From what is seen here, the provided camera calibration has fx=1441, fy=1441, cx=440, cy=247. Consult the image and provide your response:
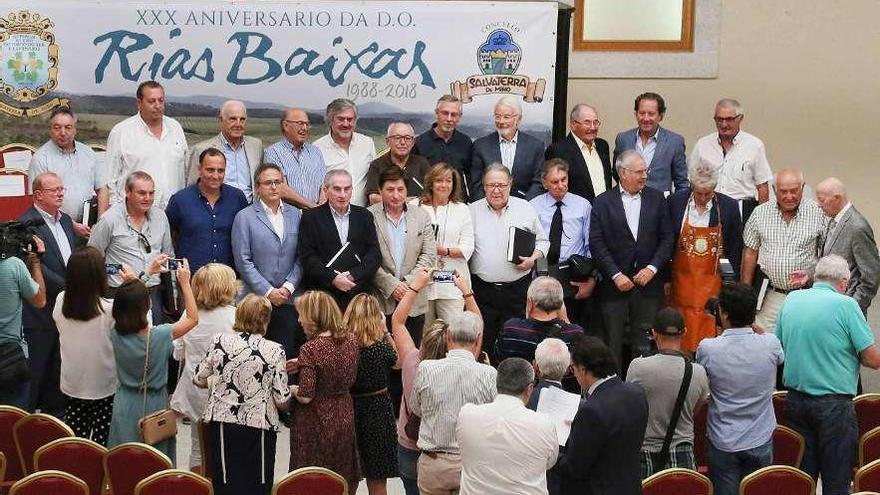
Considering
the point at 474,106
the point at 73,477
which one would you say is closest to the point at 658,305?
the point at 474,106

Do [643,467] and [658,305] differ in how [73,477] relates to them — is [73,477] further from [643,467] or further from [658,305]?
[658,305]

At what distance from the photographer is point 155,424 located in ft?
22.1

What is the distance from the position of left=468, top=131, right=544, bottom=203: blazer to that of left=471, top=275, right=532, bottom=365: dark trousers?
753 millimetres

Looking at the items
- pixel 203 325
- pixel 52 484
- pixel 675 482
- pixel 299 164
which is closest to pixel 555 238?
pixel 299 164

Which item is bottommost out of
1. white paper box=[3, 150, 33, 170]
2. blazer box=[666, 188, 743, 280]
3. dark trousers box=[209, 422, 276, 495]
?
dark trousers box=[209, 422, 276, 495]

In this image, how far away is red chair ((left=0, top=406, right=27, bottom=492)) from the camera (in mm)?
6699

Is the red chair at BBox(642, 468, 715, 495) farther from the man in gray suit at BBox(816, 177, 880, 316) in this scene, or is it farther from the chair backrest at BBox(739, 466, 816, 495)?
the man in gray suit at BBox(816, 177, 880, 316)

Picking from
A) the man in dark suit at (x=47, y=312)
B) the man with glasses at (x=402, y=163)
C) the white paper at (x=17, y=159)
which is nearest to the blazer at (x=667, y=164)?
the man with glasses at (x=402, y=163)

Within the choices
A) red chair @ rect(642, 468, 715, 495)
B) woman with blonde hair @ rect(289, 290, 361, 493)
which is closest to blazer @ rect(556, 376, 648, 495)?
red chair @ rect(642, 468, 715, 495)

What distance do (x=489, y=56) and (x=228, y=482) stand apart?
4.53m

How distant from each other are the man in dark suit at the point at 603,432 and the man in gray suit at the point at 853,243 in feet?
11.3

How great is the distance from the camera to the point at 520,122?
10.0 meters

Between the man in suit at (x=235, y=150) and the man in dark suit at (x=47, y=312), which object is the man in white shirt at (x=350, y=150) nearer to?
the man in suit at (x=235, y=150)

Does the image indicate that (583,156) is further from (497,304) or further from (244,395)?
(244,395)
